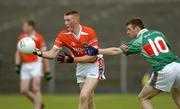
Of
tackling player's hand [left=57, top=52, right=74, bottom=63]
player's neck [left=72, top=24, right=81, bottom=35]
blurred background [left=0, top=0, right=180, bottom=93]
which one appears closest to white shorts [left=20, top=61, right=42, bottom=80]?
player's neck [left=72, top=24, right=81, bottom=35]

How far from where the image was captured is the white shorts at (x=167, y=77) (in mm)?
11492

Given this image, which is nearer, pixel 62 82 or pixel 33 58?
pixel 33 58

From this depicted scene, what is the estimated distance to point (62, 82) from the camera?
27.5 metres

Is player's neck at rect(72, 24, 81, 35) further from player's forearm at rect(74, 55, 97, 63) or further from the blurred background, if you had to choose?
→ the blurred background

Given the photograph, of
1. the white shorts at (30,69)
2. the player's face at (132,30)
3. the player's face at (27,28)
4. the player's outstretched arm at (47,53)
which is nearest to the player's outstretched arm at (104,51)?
the player's face at (132,30)

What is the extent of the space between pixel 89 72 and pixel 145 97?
4.17 ft

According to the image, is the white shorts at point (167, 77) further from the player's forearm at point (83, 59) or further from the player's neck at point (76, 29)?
the player's neck at point (76, 29)

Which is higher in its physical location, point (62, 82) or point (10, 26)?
point (10, 26)

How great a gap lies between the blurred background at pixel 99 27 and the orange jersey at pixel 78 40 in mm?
14357

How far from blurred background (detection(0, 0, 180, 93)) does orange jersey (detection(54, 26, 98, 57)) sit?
1436cm

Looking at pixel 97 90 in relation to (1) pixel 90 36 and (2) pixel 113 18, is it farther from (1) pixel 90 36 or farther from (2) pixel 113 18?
(1) pixel 90 36

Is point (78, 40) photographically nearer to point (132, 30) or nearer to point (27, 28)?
point (132, 30)

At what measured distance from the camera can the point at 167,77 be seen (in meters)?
11.5

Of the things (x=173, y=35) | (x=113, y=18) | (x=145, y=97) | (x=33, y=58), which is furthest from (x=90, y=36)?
(x=113, y=18)
